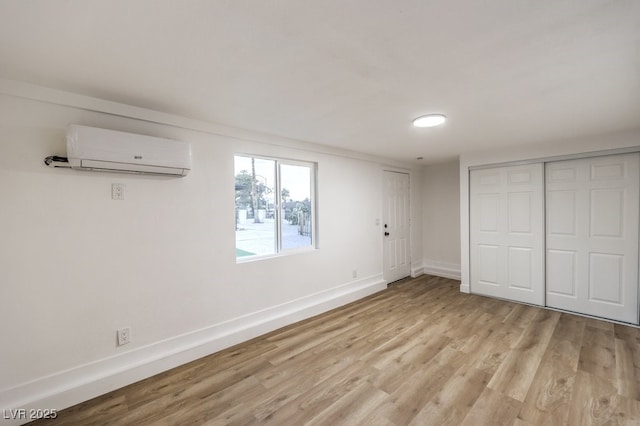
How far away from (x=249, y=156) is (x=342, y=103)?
4.32 feet

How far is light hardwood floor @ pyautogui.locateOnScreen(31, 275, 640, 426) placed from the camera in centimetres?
181

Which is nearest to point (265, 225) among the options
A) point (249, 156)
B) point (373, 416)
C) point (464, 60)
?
point (249, 156)

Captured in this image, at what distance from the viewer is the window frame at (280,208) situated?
310 cm

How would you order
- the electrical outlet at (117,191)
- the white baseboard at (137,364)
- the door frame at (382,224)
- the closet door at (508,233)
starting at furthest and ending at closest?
the door frame at (382,224) → the closet door at (508,233) → the electrical outlet at (117,191) → the white baseboard at (137,364)

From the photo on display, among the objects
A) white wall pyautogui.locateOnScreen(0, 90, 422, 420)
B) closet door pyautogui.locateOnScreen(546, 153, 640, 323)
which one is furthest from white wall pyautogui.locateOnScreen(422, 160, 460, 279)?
white wall pyautogui.locateOnScreen(0, 90, 422, 420)

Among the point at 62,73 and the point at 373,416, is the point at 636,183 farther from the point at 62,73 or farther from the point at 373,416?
the point at 62,73

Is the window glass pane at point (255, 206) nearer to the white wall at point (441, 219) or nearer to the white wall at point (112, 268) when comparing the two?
the white wall at point (112, 268)

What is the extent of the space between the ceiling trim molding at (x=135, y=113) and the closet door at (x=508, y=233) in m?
2.63

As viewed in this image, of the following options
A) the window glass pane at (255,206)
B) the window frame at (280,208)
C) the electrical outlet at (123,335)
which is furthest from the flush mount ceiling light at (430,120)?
the electrical outlet at (123,335)

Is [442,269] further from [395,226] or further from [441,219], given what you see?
[395,226]

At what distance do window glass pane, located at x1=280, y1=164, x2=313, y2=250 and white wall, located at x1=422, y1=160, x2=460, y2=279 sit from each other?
2927 mm

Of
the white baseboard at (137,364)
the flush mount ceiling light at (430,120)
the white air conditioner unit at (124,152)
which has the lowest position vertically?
the white baseboard at (137,364)

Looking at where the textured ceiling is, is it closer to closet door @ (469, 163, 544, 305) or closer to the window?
the window

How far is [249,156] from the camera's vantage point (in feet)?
9.93
